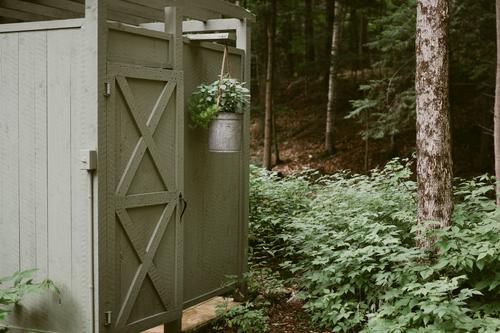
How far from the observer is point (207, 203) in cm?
670

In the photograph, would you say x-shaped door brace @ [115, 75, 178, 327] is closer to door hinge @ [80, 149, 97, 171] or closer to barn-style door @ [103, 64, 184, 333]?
barn-style door @ [103, 64, 184, 333]

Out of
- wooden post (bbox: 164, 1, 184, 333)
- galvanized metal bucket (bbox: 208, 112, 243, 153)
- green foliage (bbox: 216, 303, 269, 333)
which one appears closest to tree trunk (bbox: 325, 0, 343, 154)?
galvanized metal bucket (bbox: 208, 112, 243, 153)

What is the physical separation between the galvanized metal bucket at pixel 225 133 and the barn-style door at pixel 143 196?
0.45 meters

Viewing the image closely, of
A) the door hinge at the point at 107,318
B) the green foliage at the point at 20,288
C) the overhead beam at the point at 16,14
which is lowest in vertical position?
the door hinge at the point at 107,318

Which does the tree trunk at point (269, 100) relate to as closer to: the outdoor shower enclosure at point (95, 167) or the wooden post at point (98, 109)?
the outdoor shower enclosure at point (95, 167)

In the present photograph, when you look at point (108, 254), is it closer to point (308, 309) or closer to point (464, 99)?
point (308, 309)

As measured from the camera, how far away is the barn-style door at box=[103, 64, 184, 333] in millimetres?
5108

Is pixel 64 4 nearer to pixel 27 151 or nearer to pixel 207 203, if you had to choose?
pixel 27 151

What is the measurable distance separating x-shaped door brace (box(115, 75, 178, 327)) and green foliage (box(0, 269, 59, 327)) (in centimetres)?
73

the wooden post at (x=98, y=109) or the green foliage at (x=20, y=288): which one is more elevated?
the wooden post at (x=98, y=109)

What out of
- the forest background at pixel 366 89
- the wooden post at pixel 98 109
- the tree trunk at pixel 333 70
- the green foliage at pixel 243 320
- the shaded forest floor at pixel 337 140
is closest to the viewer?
the wooden post at pixel 98 109

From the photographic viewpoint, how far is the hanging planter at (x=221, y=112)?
6164mm

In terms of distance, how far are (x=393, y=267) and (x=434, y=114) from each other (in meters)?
1.66

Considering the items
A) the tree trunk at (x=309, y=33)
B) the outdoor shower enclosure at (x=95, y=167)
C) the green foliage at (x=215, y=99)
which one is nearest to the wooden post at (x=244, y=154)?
the green foliage at (x=215, y=99)
